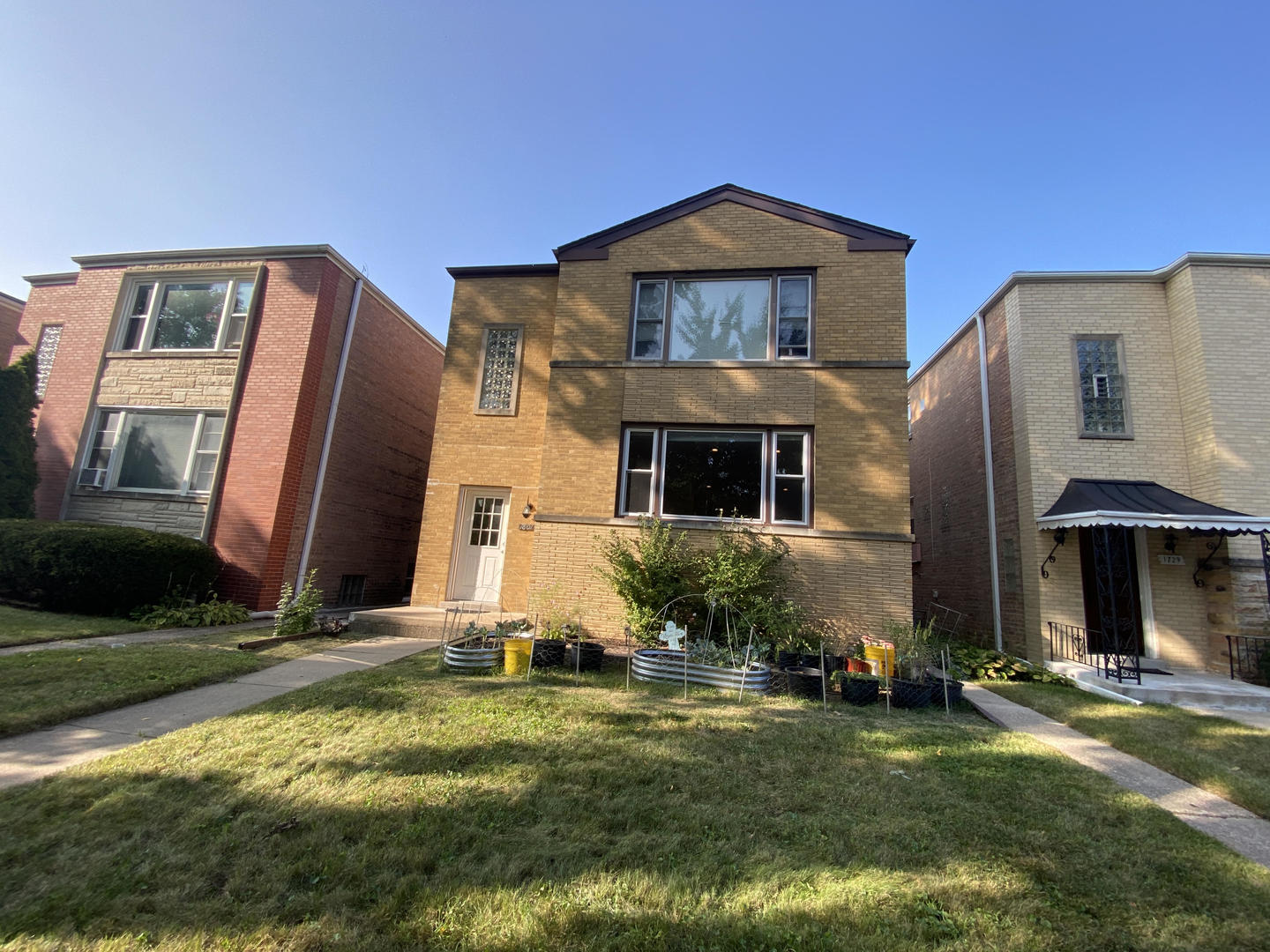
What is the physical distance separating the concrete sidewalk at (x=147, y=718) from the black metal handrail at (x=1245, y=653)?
12.7 meters

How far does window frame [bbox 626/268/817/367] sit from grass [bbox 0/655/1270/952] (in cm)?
661

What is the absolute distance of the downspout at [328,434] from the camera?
11375 millimetres

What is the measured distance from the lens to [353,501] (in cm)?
1276

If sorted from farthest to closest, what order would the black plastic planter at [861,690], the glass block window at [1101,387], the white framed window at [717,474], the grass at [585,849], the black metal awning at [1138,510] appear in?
the glass block window at [1101,387] → the white framed window at [717,474] → the black metal awning at [1138,510] → the black plastic planter at [861,690] → the grass at [585,849]

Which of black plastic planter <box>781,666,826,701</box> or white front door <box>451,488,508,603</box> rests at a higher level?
white front door <box>451,488,508,603</box>

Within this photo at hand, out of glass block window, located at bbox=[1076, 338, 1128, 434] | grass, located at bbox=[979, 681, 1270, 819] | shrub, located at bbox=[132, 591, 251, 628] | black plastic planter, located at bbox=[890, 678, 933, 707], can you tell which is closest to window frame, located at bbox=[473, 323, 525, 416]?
shrub, located at bbox=[132, 591, 251, 628]

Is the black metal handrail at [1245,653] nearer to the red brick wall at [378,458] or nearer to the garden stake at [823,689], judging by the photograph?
the garden stake at [823,689]

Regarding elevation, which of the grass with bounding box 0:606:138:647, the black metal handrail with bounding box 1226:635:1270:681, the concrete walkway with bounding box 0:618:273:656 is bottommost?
the concrete walkway with bounding box 0:618:273:656

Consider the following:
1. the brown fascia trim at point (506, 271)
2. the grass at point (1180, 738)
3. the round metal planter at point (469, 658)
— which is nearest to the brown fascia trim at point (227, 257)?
the brown fascia trim at point (506, 271)

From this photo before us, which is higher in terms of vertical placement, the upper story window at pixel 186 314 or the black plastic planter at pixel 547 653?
the upper story window at pixel 186 314

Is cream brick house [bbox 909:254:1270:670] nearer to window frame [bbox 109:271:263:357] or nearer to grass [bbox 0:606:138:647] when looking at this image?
grass [bbox 0:606:138:647]

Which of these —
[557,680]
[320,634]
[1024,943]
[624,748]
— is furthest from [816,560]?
[320,634]

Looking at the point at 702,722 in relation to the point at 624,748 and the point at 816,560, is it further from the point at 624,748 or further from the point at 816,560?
the point at 816,560

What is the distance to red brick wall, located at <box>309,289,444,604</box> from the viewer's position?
40.1 feet
